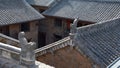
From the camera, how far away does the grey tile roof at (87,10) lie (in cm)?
2148

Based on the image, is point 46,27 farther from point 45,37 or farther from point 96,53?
point 96,53

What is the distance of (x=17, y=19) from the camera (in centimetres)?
2077

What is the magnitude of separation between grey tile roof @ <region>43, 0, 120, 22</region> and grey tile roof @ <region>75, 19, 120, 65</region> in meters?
6.70

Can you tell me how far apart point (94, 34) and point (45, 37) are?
13.2m

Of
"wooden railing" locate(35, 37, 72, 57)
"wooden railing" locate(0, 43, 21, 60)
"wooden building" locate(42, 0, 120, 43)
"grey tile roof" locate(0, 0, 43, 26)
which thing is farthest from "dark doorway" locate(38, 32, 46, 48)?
"wooden railing" locate(0, 43, 21, 60)

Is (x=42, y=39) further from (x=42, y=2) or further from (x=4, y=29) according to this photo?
(x=4, y=29)

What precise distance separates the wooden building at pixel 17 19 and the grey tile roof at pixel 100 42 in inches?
357

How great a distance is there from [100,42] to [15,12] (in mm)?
11468

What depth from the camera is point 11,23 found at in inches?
784

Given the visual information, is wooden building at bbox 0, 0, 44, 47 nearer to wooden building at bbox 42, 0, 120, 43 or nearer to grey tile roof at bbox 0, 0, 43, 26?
grey tile roof at bbox 0, 0, 43, 26

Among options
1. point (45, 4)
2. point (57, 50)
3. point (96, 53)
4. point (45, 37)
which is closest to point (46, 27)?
point (45, 37)

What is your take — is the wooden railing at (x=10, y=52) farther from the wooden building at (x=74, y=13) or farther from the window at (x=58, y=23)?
the window at (x=58, y=23)

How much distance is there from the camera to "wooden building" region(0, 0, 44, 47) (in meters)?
20.3

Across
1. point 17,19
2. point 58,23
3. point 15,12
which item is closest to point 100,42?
→ point 17,19
